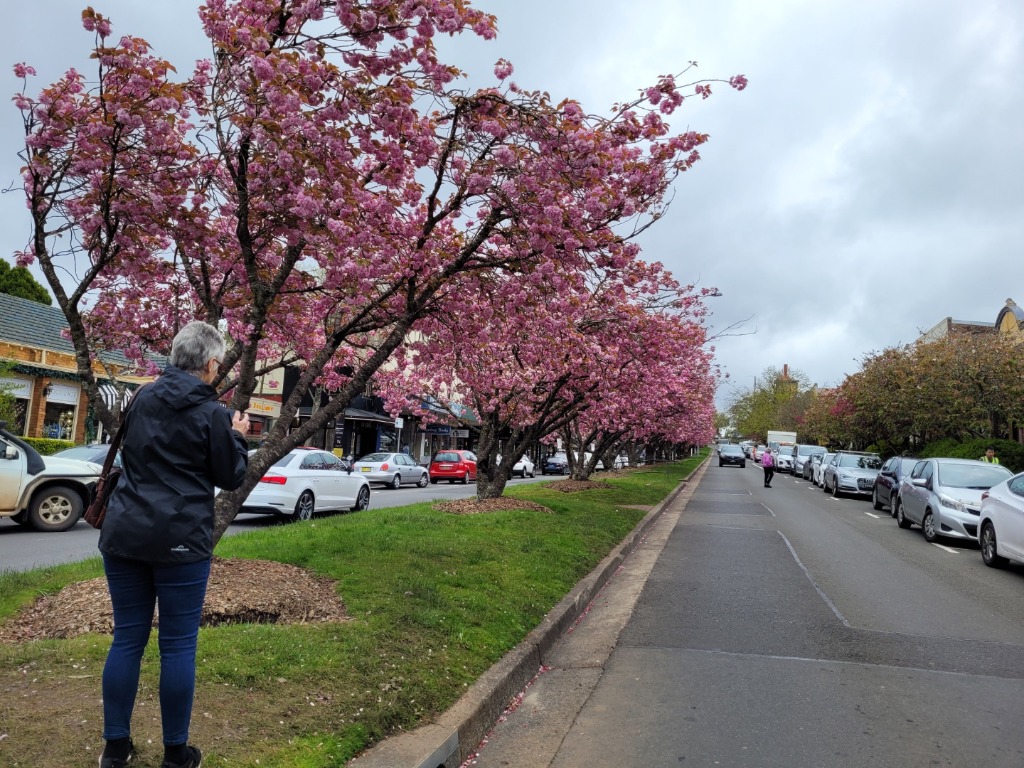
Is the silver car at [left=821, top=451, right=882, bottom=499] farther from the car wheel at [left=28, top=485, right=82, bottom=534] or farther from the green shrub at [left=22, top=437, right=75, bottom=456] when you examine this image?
the green shrub at [left=22, top=437, right=75, bottom=456]

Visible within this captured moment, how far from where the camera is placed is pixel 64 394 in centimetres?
2431

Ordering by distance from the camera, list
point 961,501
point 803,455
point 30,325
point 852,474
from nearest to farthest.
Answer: point 961,501 → point 30,325 → point 852,474 → point 803,455

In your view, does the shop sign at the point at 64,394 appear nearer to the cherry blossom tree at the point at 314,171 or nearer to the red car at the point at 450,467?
the red car at the point at 450,467

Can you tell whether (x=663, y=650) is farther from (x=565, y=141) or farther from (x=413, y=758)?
(x=565, y=141)

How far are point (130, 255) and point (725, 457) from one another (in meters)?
57.9

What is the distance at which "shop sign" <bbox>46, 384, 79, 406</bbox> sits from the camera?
78.0 ft

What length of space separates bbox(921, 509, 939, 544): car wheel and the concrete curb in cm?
912

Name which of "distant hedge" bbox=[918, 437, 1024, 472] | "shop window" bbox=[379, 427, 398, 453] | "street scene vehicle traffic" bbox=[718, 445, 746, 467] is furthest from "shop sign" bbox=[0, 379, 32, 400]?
"street scene vehicle traffic" bbox=[718, 445, 746, 467]

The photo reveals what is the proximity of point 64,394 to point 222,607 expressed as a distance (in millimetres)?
22614

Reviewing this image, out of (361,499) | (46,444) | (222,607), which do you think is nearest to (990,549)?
(222,607)

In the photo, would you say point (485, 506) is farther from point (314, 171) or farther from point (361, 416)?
point (361, 416)

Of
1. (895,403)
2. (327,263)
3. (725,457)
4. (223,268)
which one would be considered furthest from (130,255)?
(725,457)

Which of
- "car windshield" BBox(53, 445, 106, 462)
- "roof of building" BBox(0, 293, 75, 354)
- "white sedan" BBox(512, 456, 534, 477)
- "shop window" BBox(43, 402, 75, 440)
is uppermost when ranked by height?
"roof of building" BBox(0, 293, 75, 354)

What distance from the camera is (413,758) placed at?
3557mm
